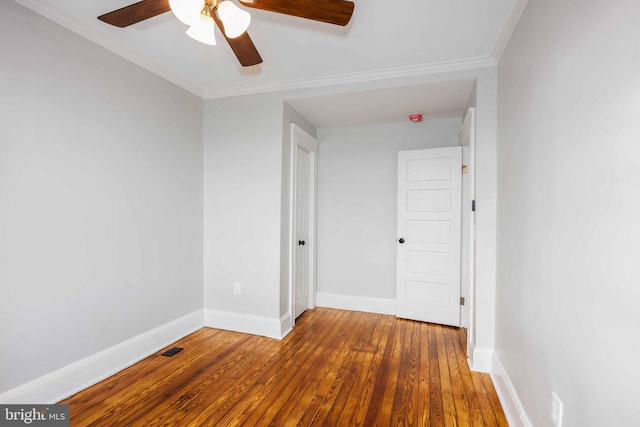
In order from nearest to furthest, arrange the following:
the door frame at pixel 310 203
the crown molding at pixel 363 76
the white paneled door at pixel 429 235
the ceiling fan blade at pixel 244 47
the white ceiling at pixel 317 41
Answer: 1. the ceiling fan blade at pixel 244 47
2. the white ceiling at pixel 317 41
3. the crown molding at pixel 363 76
4. the door frame at pixel 310 203
5. the white paneled door at pixel 429 235

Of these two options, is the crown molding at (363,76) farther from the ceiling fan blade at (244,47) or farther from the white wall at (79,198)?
the ceiling fan blade at (244,47)

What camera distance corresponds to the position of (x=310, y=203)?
383 centimetres

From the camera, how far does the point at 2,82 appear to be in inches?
64.9

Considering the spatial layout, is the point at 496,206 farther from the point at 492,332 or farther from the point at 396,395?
the point at 396,395

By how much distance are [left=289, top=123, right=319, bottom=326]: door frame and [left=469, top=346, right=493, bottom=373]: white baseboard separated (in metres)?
1.77

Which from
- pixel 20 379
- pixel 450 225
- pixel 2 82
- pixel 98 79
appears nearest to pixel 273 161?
pixel 98 79

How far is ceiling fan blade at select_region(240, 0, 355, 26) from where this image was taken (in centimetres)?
139

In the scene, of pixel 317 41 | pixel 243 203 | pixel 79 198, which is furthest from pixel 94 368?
pixel 317 41

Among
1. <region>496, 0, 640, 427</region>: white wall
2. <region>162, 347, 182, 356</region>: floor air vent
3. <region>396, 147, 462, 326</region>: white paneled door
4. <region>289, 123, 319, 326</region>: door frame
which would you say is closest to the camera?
<region>496, 0, 640, 427</region>: white wall

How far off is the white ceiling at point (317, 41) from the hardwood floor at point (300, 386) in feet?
8.21

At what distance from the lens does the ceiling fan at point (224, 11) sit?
1334 millimetres

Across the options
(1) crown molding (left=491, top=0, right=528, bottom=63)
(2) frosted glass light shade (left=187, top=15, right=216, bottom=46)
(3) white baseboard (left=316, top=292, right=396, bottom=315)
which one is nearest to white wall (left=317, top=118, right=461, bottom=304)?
(3) white baseboard (left=316, top=292, right=396, bottom=315)

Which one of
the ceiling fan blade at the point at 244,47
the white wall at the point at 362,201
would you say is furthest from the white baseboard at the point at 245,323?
the ceiling fan blade at the point at 244,47

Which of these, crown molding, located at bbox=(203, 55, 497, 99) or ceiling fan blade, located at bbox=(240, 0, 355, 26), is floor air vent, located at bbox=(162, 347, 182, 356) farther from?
ceiling fan blade, located at bbox=(240, 0, 355, 26)
